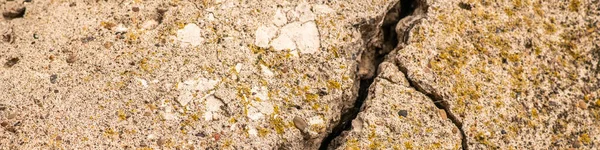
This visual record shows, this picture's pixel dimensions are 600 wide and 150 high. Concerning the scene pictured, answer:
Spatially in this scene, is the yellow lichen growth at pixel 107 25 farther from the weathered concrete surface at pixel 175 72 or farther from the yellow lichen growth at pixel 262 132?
the yellow lichen growth at pixel 262 132

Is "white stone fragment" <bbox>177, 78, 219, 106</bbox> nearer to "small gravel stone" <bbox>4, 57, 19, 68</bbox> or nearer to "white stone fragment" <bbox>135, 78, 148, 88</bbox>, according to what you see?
"white stone fragment" <bbox>135, 78, 148, 88</bbox>

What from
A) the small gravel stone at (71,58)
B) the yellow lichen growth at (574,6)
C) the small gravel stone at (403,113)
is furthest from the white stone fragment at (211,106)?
the yellow lichen growth at (574,6)

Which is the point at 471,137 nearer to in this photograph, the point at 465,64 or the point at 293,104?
the point at 465,64

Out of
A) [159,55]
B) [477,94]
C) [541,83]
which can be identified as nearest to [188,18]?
[159,55]

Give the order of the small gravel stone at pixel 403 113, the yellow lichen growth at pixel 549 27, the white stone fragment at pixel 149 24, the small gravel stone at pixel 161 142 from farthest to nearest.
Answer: the yellow lichen growth at pixel 549 27 < the white stone fragment at pixel 149 24 < the small gravel stone at pixel 403 113 < the small gravel stone at pixel 161 142

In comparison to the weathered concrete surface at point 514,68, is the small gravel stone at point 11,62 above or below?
below

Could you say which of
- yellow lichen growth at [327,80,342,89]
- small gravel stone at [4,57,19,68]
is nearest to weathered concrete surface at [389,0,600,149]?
yellow lichen growth at [327,80,342,89]

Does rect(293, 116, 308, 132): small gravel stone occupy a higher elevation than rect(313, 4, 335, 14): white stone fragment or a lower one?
lower
